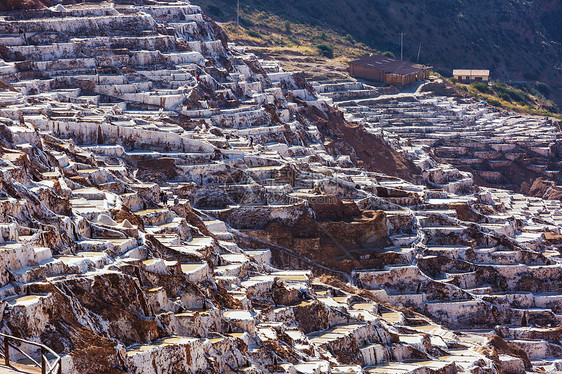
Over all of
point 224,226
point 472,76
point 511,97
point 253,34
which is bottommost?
point 511,97

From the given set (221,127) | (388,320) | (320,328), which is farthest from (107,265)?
(221,127)

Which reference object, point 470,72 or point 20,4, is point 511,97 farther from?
point 20,4

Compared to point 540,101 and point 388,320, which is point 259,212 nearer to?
point 388,320

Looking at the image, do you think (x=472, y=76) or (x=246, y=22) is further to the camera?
(x=472, y=76)

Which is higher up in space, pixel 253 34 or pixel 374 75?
pixel 253 34

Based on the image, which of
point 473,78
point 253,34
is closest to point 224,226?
point 253,34

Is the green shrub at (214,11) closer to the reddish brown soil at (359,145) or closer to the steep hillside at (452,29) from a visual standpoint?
the steep hillside at (452,29)
